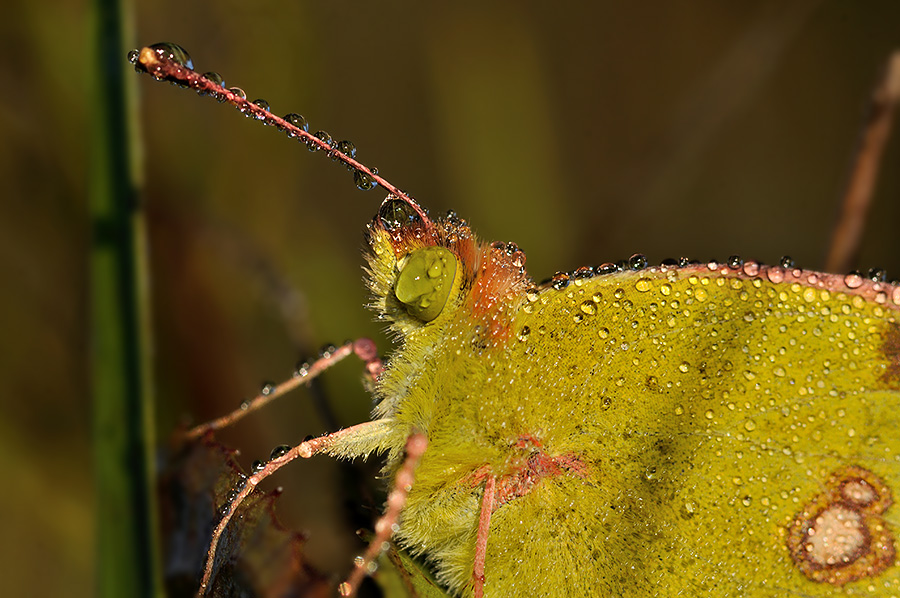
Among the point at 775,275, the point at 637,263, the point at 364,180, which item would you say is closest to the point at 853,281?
the point at 775,275

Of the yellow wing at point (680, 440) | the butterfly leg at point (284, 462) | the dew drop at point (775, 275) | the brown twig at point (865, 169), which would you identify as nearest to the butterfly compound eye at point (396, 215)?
the yellow wing at point (680, 440)

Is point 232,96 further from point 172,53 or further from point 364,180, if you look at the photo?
point 364,180

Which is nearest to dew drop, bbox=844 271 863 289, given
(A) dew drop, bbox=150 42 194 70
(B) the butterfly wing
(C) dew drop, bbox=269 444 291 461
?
(B) the butterfly wing

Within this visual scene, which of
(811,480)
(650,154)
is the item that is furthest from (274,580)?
(650,154)

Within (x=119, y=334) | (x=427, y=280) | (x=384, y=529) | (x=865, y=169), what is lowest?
(x=384, y=529)

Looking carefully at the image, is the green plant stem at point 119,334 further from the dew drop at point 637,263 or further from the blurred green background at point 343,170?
the dew drop at point 637,263
